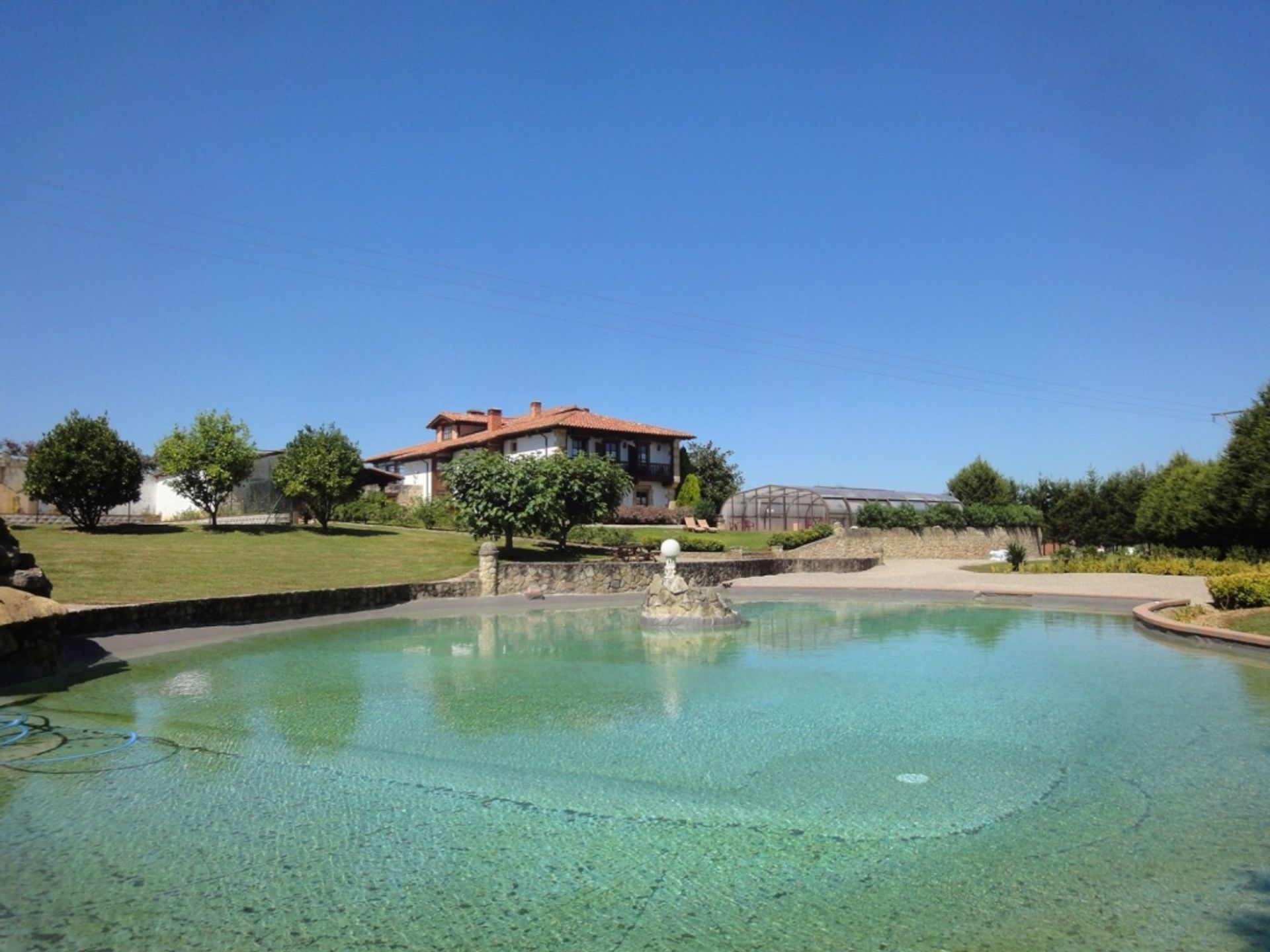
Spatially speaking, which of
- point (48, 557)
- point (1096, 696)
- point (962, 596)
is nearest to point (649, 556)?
point (962, 596)

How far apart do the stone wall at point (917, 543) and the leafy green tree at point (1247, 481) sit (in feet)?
46.0

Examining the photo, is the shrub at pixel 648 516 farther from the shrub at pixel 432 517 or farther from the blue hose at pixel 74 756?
the blue hose at pixel 74 756

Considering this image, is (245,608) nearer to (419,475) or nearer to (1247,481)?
(1247,481)

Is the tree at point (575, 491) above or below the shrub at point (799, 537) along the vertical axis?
above

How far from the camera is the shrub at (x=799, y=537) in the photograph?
3831 cm

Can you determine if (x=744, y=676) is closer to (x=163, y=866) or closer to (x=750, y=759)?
(x=750, y=759)

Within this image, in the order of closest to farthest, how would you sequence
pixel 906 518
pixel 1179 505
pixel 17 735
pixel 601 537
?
1. pixel 17 735
2. pixel 1179 505
3. pixel 601 537
4. pixel 906 518

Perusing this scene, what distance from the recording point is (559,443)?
51.2 metres

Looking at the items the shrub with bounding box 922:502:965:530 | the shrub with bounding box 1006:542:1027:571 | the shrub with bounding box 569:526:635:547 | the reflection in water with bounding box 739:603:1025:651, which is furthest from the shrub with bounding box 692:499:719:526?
the reflection in water with bounding box 739:603:1025:651

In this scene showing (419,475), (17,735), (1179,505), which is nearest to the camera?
(17,735)

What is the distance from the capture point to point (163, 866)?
578cm

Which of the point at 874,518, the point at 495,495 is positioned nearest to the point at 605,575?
the point at 495,495

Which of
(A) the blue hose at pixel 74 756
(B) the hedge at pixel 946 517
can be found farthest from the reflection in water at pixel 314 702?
(B) the hedge at pixel 946 517

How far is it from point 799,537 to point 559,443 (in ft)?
58.1
